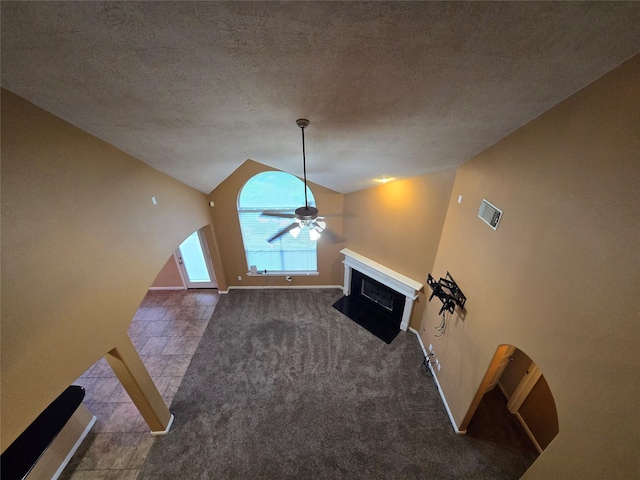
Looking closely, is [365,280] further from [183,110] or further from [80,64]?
[80,64]

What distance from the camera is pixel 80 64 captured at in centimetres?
151

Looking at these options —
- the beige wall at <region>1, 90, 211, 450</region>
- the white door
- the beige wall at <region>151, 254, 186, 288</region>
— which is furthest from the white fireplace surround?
the beige wall at <region>151, 254, 186, 288</region>

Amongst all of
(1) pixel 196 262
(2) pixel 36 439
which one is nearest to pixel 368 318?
(1) pixel 196 262

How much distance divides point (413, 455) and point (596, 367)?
273 cm

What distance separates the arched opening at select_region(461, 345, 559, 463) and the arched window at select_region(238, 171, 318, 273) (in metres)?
4.20

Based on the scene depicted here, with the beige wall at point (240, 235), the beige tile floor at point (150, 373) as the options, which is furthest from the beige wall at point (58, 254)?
the beige wall at point (240, 235)

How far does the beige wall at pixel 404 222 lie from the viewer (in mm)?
4074

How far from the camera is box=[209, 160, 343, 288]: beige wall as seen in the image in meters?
5.43

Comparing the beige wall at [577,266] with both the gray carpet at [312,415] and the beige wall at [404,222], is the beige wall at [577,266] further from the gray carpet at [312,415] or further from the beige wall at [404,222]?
the gray carpet at [312,415]

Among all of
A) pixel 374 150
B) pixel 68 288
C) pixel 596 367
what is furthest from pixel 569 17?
pixel 68 288

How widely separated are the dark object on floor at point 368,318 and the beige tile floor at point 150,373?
10.5ft

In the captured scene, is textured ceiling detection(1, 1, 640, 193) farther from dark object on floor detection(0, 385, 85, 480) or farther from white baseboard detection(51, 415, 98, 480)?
white baseboard detection(51, 415, 98, 480)

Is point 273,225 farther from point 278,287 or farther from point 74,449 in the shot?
point 74,449

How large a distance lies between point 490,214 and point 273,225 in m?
4.26
